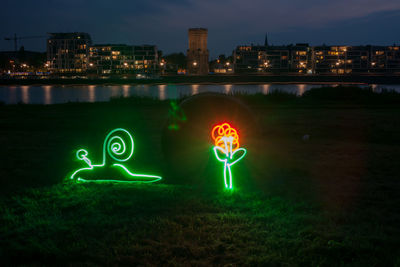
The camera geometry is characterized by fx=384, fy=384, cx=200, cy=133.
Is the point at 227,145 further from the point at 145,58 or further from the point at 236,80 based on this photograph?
the point at 145,58

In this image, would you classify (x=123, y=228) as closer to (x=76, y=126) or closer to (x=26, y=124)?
(x=76, y=126)

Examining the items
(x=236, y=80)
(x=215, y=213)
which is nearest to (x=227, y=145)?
(x=215, y=213)

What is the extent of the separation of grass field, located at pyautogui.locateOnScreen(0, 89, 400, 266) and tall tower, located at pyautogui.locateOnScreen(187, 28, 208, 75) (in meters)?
166

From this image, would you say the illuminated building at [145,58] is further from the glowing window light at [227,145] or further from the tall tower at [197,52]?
the glowing window light at [227,145]

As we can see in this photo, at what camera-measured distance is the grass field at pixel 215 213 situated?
407cm

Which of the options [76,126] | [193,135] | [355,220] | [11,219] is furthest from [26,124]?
[355,220]

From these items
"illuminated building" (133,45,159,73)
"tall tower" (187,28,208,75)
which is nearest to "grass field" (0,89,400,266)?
"tall tower" (187,28,208,75)

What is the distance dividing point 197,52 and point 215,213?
17206 cm

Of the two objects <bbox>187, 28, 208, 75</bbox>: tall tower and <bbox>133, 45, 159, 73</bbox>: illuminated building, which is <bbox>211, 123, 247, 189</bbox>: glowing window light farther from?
<bbox>133, 45, 159, 73</bbox>: illuminated building

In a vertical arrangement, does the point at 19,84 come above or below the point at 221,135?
above

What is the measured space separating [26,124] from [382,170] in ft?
42.4

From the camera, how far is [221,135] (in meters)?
7.33

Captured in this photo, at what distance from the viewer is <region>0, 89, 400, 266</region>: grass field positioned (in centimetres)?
407

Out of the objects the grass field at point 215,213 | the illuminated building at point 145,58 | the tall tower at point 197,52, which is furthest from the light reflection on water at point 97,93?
the illuminated building at point 145,58
